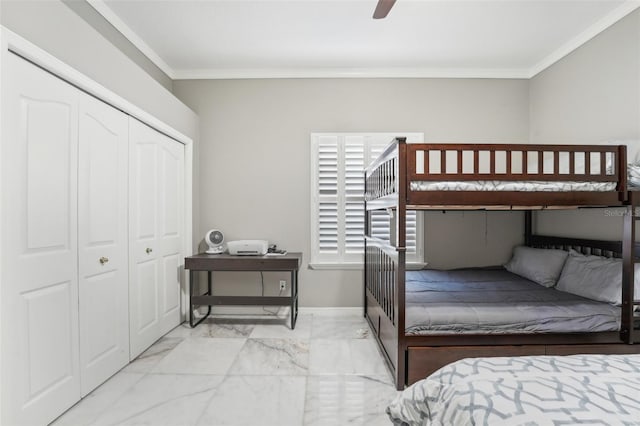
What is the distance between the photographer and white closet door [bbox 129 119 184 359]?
2.53m

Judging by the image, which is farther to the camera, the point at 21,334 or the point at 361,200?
the point at 361,200

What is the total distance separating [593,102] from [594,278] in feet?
4.94

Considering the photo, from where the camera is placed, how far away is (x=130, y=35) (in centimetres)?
278

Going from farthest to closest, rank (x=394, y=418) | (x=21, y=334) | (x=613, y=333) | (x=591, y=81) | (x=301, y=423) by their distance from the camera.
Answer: (x=591, y=81), (x=613, y=333), (x=301, y=423), (x=21, y=334), (x=394, y=418)

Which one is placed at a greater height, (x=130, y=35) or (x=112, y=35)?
(x=130, y=35)

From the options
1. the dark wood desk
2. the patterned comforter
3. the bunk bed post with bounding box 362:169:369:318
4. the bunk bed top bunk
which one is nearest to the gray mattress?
the bunk bed top bunk

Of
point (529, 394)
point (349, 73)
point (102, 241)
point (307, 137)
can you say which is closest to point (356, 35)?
point (349, 73)

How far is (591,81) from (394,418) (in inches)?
125

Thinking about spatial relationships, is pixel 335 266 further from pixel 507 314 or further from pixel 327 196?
pixel 507 314

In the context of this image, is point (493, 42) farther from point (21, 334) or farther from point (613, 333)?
point (21, 334)

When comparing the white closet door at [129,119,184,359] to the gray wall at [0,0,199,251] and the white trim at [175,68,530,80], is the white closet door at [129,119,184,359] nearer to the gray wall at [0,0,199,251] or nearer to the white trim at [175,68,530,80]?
the gray wall at [0,0,199,251]

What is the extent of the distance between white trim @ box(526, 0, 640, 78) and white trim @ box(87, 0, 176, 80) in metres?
3.84

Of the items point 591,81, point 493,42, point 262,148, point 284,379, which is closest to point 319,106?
point 262,148

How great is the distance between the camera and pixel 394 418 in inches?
52.1
